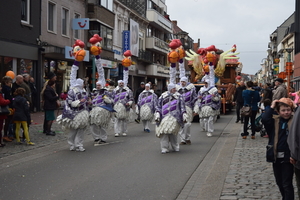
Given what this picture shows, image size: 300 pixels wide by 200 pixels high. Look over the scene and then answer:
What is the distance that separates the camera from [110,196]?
6230 mm

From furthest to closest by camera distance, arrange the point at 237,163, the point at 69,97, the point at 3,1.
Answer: the point at 3,1 < the point at 69,97 < the point at 237,163

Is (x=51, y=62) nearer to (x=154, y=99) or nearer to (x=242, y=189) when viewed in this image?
(x=154, y=99)

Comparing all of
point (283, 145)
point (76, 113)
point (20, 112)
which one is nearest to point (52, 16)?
point (20, 112)

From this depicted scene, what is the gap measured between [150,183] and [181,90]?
5.75 metres

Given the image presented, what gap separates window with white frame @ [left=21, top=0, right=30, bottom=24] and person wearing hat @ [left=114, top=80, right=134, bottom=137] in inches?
380

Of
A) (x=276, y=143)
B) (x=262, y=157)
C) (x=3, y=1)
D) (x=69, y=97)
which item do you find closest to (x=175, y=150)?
(x=262, y=157)

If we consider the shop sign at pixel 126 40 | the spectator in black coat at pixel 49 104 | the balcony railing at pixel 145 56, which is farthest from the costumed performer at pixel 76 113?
the balcony railing at pixel 145 56

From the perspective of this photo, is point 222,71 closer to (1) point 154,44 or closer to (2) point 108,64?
(2) point 108,64

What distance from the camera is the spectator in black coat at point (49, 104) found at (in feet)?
43.5

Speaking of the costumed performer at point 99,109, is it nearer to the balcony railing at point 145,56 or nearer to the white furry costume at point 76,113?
the white furry costume at point 76,113

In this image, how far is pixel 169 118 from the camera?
33.2 ft

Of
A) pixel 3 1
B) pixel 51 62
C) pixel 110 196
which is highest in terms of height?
pixel 3 1

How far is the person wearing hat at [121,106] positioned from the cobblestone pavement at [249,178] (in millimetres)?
4391

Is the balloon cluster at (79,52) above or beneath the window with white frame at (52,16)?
beneath
